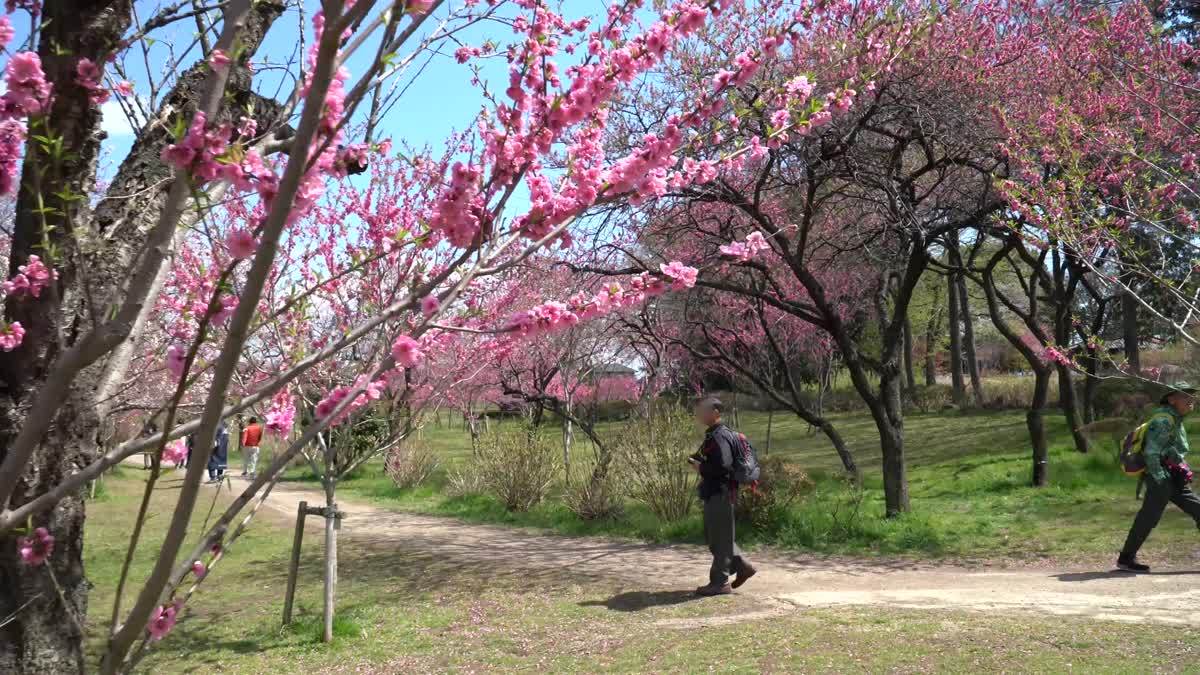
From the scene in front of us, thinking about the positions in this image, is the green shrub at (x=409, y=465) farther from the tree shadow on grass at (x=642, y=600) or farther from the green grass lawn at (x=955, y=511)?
the tree shadow on grass at (x=642, y=600)

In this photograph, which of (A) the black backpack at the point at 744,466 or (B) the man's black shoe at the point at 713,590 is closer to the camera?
(A) the black backpack at the point at 744,466

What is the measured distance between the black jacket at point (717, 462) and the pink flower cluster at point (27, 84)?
18.0 ft

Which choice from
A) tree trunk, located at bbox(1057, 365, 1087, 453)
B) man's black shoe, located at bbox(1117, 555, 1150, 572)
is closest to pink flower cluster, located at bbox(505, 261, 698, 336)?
man's black shoe, located at bbox(1117, 555, 1150, 572)

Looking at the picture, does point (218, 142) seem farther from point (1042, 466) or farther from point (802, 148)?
point (1042, 466)

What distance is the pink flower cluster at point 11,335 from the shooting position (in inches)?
79.7

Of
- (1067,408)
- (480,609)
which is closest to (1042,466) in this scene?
(1067,408)

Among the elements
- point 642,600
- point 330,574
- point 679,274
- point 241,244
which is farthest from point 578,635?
point 241,244

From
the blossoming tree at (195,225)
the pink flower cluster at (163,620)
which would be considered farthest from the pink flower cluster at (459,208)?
the pink flower cluster at (163,620)

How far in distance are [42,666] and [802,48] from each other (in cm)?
843

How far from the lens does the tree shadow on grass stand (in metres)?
6.37

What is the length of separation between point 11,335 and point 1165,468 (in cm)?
776

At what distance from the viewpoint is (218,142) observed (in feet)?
4.17

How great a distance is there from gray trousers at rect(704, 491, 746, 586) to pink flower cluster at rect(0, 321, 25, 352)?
16.7ft

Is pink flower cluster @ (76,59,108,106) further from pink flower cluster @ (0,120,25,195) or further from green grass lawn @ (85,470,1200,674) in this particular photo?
green grass lawn @ (85,470,1200,674)
